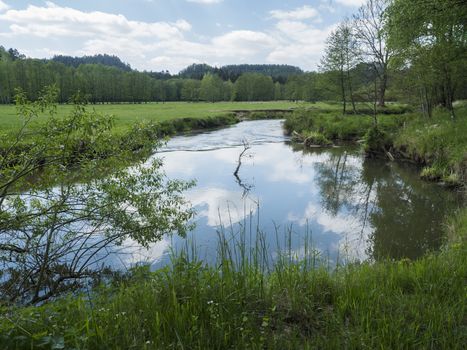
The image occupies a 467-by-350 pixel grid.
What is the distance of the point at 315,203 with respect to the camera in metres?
14.0

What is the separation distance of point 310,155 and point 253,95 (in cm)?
9255

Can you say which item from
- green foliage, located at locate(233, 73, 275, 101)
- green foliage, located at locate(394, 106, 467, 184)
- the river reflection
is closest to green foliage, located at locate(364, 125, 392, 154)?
green foliage, located at locate(394, 106, 467, 184)

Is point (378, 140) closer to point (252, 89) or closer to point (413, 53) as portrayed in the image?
point (413, 53)

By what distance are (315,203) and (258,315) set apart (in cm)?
1071

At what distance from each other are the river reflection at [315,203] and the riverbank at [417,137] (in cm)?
87

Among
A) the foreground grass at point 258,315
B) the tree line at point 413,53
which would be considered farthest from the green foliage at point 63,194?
the tree line at point 413,53

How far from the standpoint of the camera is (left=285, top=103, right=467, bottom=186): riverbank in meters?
15.3

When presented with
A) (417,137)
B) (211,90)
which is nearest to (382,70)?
(417,137)

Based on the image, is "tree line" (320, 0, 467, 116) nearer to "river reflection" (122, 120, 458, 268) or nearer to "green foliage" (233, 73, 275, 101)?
"river reflection" (122, 120, 458, 268)

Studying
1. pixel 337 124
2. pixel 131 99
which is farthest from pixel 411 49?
pixel 131 99

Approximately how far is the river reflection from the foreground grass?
850 mm

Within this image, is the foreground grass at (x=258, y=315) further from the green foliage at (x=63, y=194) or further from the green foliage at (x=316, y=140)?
the green foliage at (x=316, y=140)

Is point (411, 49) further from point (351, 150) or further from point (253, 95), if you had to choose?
point (253, 95)

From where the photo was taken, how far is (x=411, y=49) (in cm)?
2142
